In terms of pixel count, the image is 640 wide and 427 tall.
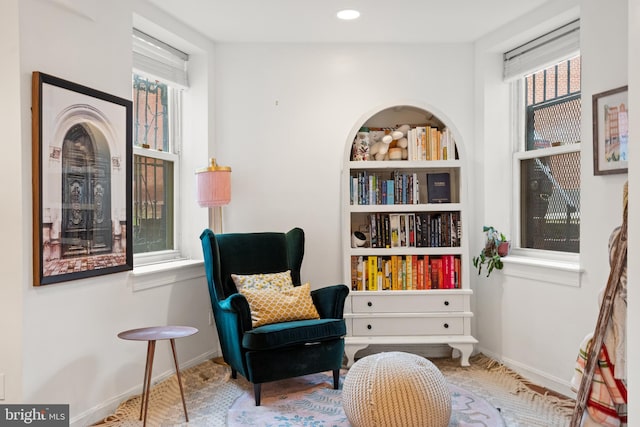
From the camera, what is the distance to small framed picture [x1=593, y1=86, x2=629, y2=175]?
113 inches

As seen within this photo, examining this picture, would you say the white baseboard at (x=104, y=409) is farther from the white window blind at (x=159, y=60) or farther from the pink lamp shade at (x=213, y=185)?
the white window blind at (x=159, y=60)

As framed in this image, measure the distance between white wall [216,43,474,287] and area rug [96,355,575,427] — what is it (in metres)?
1.05

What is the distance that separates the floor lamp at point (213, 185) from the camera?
150 inches

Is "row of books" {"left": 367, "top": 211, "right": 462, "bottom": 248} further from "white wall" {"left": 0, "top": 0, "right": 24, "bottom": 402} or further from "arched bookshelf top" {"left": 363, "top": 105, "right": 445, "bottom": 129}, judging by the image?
"white wall" {"left": 0, "top": 0, "right": 24, "bottom": 402}

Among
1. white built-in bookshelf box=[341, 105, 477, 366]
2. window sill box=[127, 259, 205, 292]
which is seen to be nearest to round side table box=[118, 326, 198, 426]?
window sill box=[127, 259, 205, 292]

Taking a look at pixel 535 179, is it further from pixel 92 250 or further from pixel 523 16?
pixel 92 250

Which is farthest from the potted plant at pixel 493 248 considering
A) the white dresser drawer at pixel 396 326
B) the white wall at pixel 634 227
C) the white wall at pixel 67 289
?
the white wall at pixel 67 289

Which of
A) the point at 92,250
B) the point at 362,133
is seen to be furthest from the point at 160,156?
the point at 362,133

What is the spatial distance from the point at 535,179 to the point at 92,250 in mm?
2998

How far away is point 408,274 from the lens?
3.92 metres

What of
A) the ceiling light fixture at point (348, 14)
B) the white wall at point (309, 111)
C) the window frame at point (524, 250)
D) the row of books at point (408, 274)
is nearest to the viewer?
the window frame at point (524, 250)

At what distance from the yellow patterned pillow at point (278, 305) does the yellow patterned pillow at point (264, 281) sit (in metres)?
0.06

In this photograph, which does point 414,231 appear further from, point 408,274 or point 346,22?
point 346,22

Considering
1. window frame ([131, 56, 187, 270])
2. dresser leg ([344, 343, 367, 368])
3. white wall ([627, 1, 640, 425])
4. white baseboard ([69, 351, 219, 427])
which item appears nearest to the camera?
white wall ([627, 1, 640, 425])
